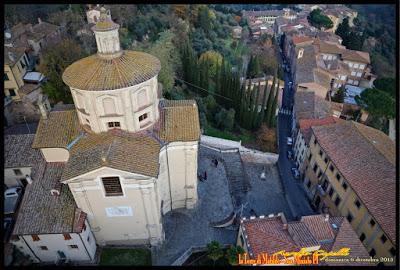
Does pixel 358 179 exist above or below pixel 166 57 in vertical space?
below

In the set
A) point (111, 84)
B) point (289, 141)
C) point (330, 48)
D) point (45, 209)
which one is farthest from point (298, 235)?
point (330, 48)

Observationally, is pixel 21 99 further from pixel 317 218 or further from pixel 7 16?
pixel 317 218

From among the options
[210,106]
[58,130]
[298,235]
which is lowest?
[210,106]

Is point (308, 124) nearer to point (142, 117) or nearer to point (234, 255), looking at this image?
point (234, 255)

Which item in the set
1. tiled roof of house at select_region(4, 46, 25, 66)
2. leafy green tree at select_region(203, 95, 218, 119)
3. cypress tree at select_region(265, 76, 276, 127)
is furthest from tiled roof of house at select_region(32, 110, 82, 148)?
cypress tree at select_region(265, 76, 276, 127)

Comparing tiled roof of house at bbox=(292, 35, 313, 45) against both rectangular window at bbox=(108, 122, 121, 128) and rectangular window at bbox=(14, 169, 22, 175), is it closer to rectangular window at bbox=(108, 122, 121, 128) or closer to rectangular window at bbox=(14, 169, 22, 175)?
rectangular window at bbox=(108, 122, 121, 128)

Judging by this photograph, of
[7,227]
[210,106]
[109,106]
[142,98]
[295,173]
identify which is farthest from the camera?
[210,106]

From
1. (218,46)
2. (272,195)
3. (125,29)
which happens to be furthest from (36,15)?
(272,195)
